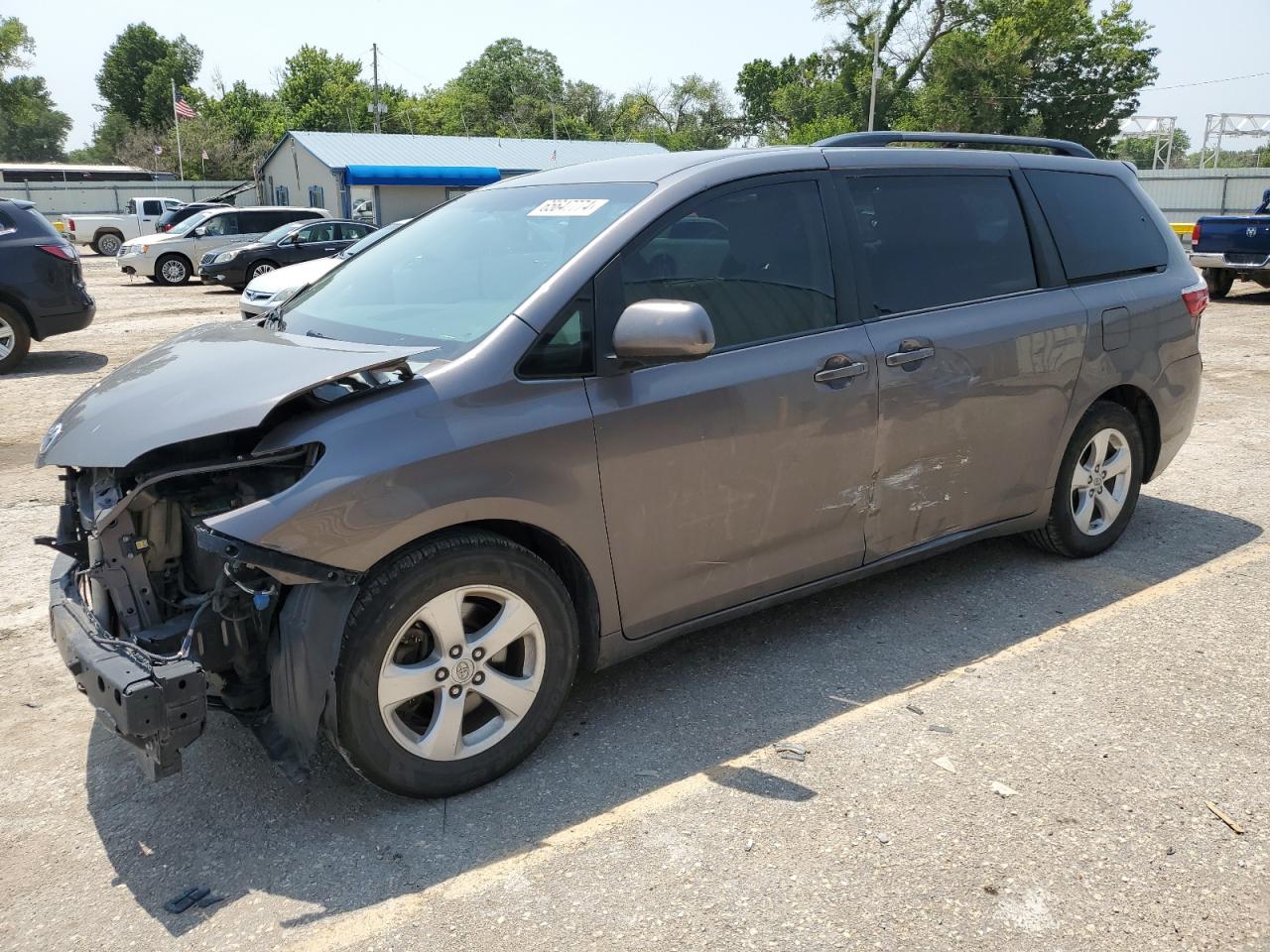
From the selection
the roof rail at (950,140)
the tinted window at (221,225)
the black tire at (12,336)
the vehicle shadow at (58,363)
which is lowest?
the vehicle shadow at (58,363)

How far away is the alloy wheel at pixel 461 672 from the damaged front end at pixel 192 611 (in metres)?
0.24

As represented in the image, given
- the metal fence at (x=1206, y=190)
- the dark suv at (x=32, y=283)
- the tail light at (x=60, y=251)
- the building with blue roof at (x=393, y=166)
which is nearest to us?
the dark suv at (x=32, y=283)

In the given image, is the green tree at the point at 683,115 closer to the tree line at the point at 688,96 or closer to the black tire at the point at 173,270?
the tree line at the point at 688,96

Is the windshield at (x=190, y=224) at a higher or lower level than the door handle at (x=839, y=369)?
higher

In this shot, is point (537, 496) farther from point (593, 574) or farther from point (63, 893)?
point (63, 893)

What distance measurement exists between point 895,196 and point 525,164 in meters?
42.5

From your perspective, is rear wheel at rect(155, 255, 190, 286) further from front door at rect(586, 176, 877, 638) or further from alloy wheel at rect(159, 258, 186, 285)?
front door at rect(586, 176, 877, 638)

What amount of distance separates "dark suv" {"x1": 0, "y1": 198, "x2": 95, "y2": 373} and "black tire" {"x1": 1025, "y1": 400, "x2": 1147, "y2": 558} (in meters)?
9.79

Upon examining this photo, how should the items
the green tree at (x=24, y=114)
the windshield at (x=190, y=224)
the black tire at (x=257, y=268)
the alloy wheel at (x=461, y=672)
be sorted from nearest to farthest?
1. the alloy wheel at (x=461, y=672)
2. the black tire at (x=257, y=268)
3. the windshield at (x=190, y=224)
4. the green tree at (x=24, y=114)

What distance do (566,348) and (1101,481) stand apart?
3.04 m

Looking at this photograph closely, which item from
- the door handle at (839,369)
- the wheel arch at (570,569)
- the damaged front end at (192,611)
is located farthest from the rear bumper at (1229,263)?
the damaged front end at (192,611)

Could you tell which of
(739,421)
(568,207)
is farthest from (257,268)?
(739,421)

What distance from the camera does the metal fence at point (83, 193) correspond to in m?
43.9

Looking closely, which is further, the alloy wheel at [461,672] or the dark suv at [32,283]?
the dark suv at [32,283]
